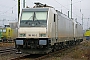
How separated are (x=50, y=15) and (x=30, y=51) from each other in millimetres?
2978

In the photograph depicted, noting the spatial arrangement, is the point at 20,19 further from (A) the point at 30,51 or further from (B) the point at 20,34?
(A) the point at 30,51

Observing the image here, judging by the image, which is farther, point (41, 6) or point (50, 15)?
point (41, 6)

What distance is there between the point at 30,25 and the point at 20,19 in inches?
37.7

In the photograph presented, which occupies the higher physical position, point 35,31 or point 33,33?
point 35,31

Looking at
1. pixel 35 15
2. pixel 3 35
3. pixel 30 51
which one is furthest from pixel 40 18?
pixel 3 35

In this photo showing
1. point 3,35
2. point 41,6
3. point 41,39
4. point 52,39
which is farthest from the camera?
point 3,35

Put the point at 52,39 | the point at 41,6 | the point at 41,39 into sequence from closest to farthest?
the point at 41,39
the point at 52,39
the point at 41,6

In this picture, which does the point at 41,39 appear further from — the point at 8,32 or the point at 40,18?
the point at 8,32

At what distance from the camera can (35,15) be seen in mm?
16344

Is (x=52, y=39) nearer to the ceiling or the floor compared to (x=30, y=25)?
nearer to the floor

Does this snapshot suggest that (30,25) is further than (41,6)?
No

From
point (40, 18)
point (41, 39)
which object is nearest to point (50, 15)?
point (40, 18)

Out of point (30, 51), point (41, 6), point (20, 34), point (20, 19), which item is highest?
point (41, 6)

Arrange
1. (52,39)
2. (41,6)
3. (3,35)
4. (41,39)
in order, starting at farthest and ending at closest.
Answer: (3,35)
(41,6)
(52,39)
(41,39)
